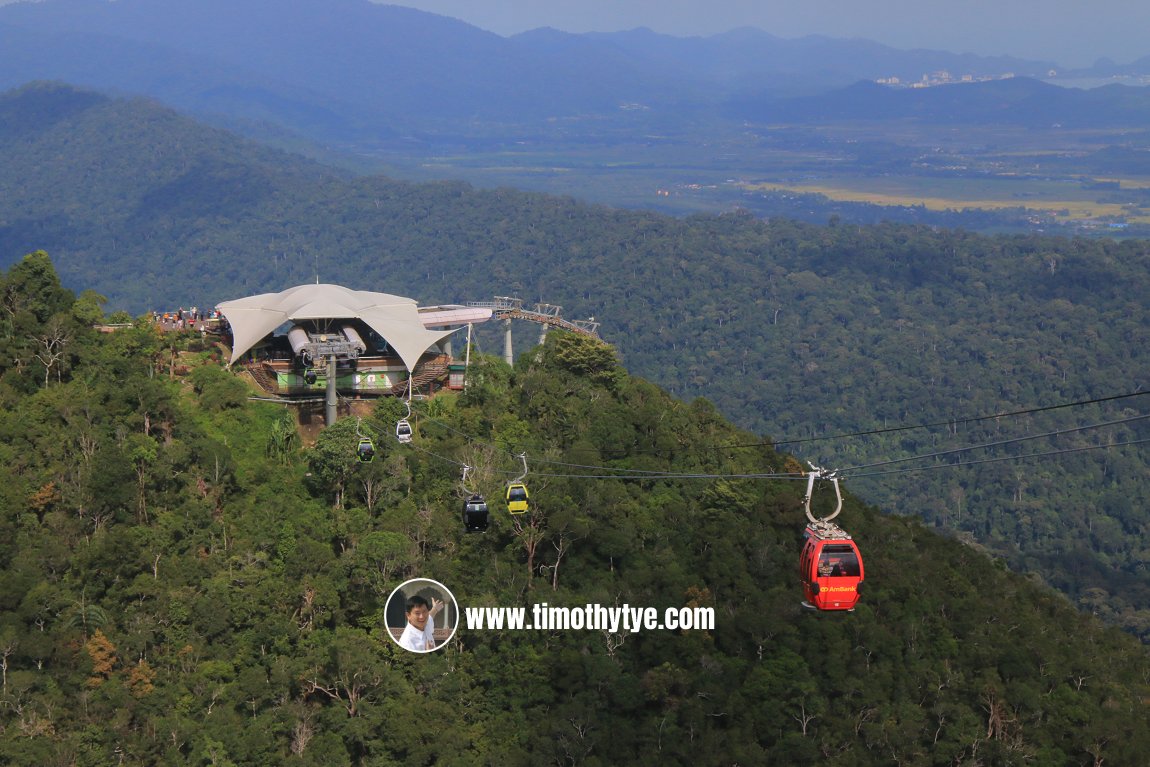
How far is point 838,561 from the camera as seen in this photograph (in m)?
31.8

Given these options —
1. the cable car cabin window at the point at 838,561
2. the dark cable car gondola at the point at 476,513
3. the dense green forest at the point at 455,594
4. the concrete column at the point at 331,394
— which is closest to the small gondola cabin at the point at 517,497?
the dark cable car gondola at the point at 476,513

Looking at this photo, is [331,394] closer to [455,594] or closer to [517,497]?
[455,594]

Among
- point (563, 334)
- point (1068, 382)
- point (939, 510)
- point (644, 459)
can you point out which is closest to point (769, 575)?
point (644, 459)

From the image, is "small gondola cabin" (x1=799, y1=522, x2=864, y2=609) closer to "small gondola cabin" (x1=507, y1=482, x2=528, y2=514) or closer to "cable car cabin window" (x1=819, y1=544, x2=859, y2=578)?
"cable car cabin window" (x1=819, y1=544, x2=859, y2=578)

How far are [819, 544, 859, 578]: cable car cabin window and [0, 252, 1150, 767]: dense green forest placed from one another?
50.4 ft

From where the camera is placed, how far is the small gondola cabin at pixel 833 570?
104ft

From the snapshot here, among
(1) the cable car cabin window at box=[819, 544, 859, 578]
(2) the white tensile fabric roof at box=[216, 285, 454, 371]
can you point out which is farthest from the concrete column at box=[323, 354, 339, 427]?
(1) the cable car cabin window at box=[819, 544, 859, 578]

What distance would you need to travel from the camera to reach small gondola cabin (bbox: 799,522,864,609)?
104 ft

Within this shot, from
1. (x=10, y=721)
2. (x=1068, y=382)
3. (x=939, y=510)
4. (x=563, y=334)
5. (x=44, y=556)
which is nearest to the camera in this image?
(x=10, y=721)

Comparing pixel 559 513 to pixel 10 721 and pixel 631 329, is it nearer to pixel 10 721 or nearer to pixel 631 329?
pixel 10 721

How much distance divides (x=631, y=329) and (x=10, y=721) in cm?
15487

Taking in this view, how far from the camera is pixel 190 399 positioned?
5669cm

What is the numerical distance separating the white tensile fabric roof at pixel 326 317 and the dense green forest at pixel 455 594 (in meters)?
4.12

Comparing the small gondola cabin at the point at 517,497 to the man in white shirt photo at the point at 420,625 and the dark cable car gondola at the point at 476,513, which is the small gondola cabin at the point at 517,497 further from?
the man in white shirt photo at the point at 420,625
